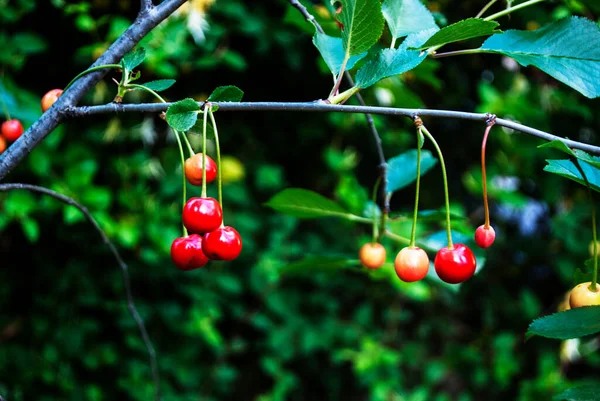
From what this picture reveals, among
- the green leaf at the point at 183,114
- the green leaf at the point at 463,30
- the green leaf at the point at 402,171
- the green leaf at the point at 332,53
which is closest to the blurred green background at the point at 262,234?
the green leaf at the point at 402,171

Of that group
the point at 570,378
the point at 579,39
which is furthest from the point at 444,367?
the point at 579,39

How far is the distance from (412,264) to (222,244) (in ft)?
0.71

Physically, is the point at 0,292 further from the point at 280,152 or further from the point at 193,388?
the point at 280,152

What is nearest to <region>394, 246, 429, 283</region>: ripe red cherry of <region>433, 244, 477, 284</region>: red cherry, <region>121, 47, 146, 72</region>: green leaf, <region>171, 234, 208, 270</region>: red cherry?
<region>433, 244, 477, 284</region>: red cherry

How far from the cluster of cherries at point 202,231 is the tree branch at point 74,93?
0.45 ft

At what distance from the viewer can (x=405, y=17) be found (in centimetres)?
76

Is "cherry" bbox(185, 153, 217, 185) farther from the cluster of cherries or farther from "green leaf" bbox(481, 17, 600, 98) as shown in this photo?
"green leaf" bbox(481, 17, 600, 98)

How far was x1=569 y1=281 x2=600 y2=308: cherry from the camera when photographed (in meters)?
0.58

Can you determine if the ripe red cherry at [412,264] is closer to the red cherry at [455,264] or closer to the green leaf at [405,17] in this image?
the red cherry at [455,264]

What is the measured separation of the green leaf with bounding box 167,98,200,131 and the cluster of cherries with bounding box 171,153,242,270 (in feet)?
0.12

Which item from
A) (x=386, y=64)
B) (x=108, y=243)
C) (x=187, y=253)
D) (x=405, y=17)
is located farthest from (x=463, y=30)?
(x=108, y=243)

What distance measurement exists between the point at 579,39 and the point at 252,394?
189cm

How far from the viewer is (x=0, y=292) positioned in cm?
167

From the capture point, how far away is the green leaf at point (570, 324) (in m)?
0.54
